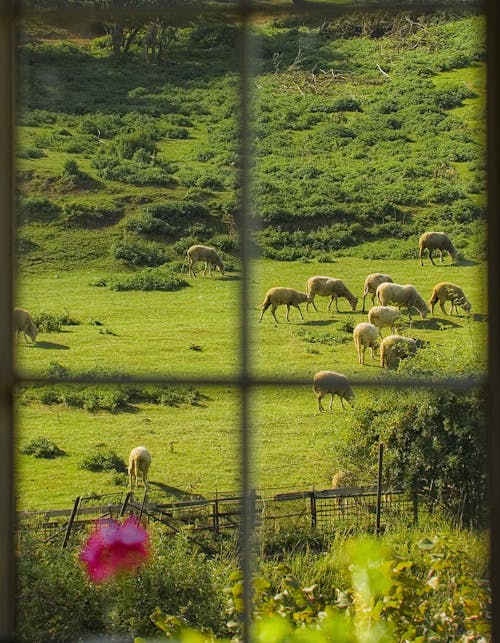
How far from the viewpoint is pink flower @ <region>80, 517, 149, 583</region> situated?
1.65 m

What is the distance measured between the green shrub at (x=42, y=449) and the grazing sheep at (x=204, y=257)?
13.9 inches

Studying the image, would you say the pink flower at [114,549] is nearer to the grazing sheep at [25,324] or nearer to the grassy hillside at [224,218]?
the grassy hillside at [224,218]

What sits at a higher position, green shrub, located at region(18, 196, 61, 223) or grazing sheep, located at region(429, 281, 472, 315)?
green shrub, located at region(18, 196, 61, 223)

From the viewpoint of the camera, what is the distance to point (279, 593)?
5.33 feet

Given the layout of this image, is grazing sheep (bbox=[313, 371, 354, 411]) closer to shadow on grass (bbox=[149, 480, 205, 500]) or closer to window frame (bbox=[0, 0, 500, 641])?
window frame (bbox=[0, 0, 500, 641])

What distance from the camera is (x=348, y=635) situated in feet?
5.06

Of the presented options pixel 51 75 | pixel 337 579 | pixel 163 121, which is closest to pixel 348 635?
pixel 337 579

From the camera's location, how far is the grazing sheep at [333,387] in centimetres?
164

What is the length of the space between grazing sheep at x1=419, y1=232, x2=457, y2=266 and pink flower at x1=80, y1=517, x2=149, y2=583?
62 centimetres

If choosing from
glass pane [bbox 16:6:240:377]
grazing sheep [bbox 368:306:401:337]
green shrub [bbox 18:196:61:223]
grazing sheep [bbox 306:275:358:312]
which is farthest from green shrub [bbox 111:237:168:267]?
grazing sheep [bbox 368:306:401:337]

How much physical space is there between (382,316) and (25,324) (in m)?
0.57

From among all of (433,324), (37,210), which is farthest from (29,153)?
(433,324)

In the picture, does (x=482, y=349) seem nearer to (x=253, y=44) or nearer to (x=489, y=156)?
(x=489, y=156)

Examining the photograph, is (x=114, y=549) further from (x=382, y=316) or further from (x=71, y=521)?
(x=382, y=316)
